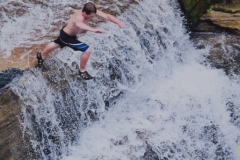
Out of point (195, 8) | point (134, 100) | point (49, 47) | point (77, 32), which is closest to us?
point (77, 32)

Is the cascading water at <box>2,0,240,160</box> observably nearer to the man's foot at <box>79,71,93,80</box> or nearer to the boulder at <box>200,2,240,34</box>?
the man's foot at <box>79,71,93,80</box>

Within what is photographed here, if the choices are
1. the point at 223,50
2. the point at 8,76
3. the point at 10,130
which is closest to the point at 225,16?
the point at 223,50

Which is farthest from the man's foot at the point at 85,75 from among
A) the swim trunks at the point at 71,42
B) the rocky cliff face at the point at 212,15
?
the rocky cliff face at the point at 212,15

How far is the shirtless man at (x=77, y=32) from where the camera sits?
480 cm

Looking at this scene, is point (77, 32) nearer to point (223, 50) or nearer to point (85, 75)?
point (85, 75)

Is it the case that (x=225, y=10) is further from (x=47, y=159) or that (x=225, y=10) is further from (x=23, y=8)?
(x=47, y=159)

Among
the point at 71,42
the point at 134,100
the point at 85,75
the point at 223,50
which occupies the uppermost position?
the point at 71,42

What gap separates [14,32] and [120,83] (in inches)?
84.4

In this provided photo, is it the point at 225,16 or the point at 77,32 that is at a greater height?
the point at 77,32

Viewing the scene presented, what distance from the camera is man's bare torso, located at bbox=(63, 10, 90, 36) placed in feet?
15.9

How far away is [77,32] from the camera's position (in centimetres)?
515

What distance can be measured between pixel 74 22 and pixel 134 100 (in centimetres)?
214

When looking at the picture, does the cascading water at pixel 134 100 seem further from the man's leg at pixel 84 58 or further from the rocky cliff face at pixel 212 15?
the rocky cliff face at pixel 212 15

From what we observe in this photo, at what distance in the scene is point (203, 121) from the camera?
618 cm
